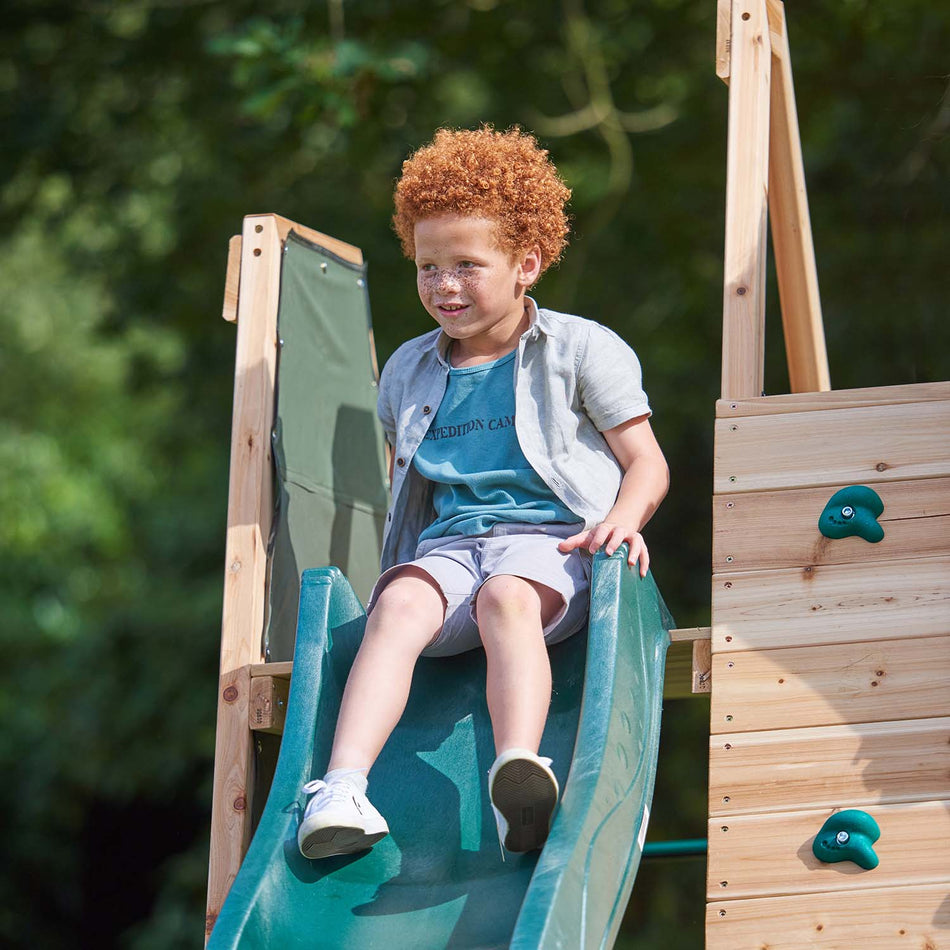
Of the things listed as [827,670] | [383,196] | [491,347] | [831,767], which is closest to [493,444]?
[491,347]

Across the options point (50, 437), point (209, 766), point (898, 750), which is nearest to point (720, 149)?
point (209, 766)

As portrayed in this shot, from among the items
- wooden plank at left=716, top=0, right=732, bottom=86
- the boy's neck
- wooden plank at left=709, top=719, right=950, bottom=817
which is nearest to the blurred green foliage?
wooden plank at left=716, top=0, right=732, bottom=86

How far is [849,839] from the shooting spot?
259 centimetres

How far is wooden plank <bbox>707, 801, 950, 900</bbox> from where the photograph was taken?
2570mm

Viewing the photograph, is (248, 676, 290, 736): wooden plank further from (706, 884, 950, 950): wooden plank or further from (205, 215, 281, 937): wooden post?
(706, 884, 950, 950): wooden plank

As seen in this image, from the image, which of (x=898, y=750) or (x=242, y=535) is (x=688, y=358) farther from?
(x=898, y=750)

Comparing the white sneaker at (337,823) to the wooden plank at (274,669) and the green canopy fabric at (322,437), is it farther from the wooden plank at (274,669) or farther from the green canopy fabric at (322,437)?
the green canopy fabric at (322,437)

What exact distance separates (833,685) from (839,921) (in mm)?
429

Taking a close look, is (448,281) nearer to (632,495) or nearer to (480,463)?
(480,463)

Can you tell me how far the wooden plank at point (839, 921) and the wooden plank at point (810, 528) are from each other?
64 centimetres

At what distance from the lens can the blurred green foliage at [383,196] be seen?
654 cm

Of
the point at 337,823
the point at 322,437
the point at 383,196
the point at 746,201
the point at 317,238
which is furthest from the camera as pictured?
the point at 383,196

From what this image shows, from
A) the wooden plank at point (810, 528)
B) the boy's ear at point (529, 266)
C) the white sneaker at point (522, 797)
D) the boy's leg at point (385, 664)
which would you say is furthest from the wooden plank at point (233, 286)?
the white sneaker at point (522, 797)

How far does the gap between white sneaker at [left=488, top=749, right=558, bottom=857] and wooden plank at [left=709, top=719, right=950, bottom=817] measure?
1.29ft
